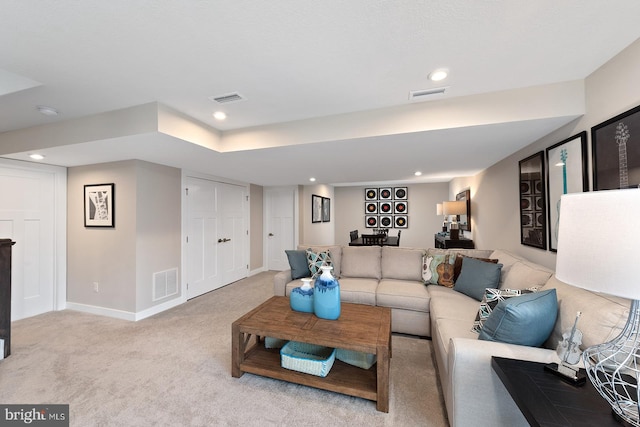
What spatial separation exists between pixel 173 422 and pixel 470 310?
2.31m

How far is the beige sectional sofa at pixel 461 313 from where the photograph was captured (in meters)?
1.30

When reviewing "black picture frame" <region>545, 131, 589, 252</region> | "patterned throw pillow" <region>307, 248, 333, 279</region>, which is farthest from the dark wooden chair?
"black picture frame" <region>545, 131, 589, 252</region>

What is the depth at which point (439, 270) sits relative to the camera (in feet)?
9.67

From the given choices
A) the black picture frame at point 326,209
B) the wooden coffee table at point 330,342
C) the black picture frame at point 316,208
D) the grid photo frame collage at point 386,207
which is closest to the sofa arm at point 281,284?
the wooden coffee table at point 330,342

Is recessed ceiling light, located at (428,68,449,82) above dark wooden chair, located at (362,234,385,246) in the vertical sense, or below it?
above

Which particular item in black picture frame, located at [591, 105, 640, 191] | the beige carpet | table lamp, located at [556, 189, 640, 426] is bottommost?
the beige carpet

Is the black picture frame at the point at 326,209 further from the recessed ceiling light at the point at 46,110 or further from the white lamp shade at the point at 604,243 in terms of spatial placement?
the white lamp shade at the point at 604,243

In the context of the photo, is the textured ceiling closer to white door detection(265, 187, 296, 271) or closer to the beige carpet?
the beige carpet

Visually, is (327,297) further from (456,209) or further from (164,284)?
(456,209)

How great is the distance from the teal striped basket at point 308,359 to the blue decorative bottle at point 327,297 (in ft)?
0.87

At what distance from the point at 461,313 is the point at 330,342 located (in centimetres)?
118

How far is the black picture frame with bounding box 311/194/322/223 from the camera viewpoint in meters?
6.43

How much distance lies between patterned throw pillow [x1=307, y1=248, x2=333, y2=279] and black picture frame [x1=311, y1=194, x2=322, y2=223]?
305 cm

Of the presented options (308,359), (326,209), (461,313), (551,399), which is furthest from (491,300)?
(326,209)
